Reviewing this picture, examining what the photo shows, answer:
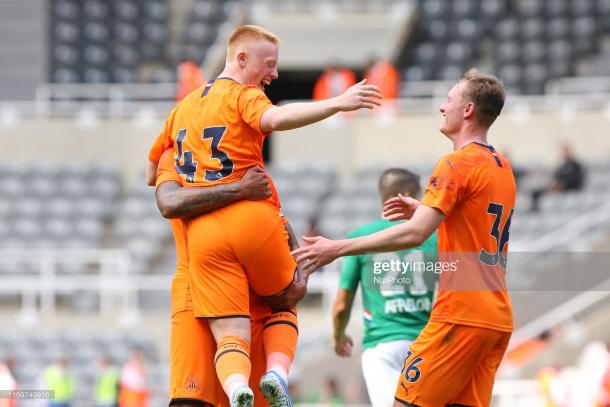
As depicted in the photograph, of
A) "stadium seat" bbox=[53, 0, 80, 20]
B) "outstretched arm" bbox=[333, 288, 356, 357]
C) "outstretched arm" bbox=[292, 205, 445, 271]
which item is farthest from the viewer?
"stadium seat" bbox=[53, 0, 80, 20]

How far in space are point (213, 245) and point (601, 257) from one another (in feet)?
29.6

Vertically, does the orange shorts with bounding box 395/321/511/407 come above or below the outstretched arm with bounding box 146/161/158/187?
below

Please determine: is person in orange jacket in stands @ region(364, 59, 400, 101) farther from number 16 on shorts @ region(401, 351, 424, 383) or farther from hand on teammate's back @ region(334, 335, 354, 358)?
number 16 on shorts @ region(401, 351, 424, 383)

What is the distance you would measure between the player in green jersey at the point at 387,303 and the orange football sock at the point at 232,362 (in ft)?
4.79

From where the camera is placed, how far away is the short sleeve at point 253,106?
243 inches

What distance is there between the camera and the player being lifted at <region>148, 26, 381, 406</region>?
6266mm

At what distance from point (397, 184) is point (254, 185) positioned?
1638mm

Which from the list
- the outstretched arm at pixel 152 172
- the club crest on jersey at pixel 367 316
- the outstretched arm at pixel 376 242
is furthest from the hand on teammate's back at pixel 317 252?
the club crest on jersey at pixel 367 316

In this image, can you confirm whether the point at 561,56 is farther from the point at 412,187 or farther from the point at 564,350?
the point at 412,187

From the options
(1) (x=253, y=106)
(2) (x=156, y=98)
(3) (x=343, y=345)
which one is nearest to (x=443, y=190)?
(1) (x=253, y=106)

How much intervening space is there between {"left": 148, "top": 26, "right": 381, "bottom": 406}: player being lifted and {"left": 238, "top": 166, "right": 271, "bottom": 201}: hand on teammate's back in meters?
0.04

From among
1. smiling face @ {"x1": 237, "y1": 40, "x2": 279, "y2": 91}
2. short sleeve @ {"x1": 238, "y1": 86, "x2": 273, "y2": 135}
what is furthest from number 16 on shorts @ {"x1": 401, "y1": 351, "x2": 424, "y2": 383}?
smiling face @ {"x1": 237, "y1": 40, "x2": 279, "y2": 91}

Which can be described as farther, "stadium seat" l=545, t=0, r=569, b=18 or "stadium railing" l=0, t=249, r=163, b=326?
"stadium seat" l=545, t=0, r=569, b=18

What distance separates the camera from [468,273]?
6230mm
